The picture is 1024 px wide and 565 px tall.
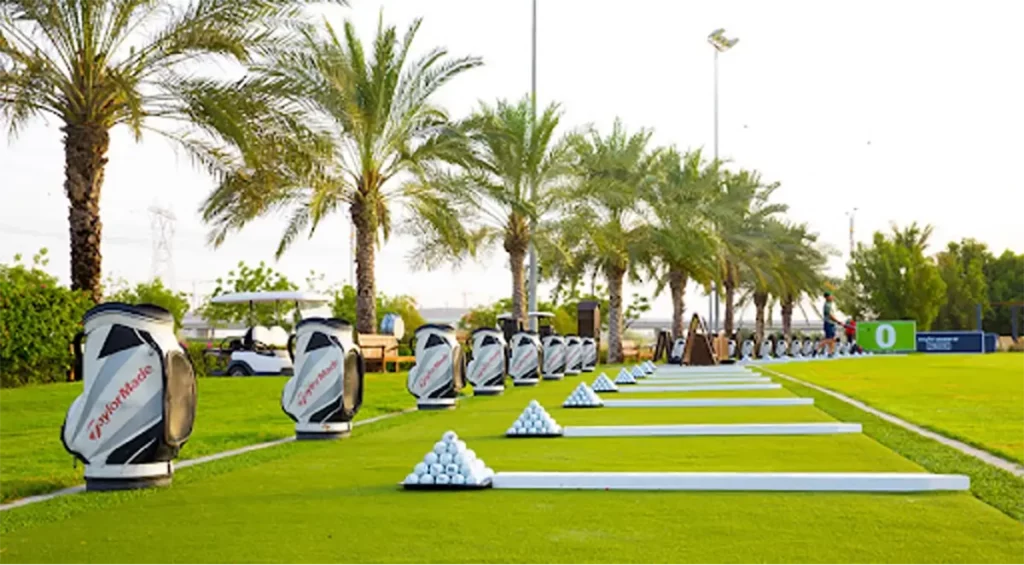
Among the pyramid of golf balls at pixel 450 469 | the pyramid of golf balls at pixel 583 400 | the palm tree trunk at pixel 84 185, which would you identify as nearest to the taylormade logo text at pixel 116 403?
the pyramid of golf balls at pixel 450 469

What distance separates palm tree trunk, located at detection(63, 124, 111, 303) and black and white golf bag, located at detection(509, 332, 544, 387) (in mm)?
8379

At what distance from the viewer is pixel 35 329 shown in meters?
19.6

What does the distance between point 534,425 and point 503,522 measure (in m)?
4.77

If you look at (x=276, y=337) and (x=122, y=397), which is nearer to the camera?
(x=122, y=397)

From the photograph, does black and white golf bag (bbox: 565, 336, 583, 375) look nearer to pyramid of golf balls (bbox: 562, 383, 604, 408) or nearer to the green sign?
pyramid of golf balls (bbox: 562, 383, 604, 408)

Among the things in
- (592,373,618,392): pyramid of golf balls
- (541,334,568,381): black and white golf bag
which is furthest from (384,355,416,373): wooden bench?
(592,373,618,392): pyramid of golf balls

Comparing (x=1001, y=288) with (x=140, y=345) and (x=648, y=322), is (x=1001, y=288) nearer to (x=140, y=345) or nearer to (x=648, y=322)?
(x=648, y=322)

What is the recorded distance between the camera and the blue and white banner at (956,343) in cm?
5959

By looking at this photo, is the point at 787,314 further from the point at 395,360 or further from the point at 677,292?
the point at 395,360

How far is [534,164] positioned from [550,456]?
25.3 metres

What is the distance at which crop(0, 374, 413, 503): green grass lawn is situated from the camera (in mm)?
8195

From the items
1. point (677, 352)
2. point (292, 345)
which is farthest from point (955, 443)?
point (677, 352)

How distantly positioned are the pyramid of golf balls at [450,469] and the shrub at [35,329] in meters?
13.2

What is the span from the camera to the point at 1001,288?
299ft
